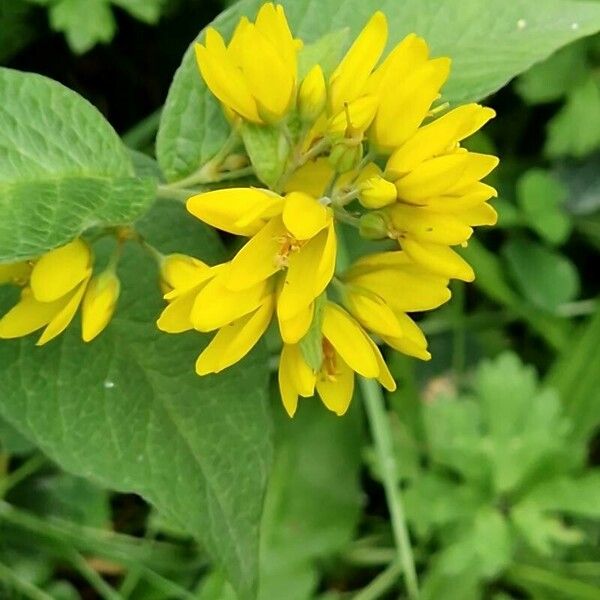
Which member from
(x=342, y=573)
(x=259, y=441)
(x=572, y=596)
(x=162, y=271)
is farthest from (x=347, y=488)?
(x=162, y=271)

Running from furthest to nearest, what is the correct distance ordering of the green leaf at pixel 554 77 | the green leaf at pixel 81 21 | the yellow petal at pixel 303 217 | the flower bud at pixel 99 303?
the green leaf at pixel 554 77, the green leaf at pixel 81 21, the flower bud at pixel 99 303, the yellow petal at pixel 303 217

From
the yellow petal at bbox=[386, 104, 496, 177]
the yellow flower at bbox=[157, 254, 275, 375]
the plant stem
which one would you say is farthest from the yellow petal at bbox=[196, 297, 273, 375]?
the plant stem

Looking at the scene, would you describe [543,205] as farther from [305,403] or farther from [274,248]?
[274,248]

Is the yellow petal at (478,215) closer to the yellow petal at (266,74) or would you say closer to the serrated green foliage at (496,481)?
the yellow petal at (266,74)

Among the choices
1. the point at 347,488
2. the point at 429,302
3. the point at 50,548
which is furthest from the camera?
the point at 347,488

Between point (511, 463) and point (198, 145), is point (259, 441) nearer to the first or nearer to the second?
point (198, 145)

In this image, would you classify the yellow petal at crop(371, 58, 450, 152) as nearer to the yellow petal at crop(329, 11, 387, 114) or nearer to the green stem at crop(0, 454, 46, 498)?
the yellow petal at crop(329, 11, 387, 114)

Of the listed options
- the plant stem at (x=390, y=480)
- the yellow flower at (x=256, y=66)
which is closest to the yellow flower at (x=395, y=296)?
the yellow flower at (x=256, y=66)
